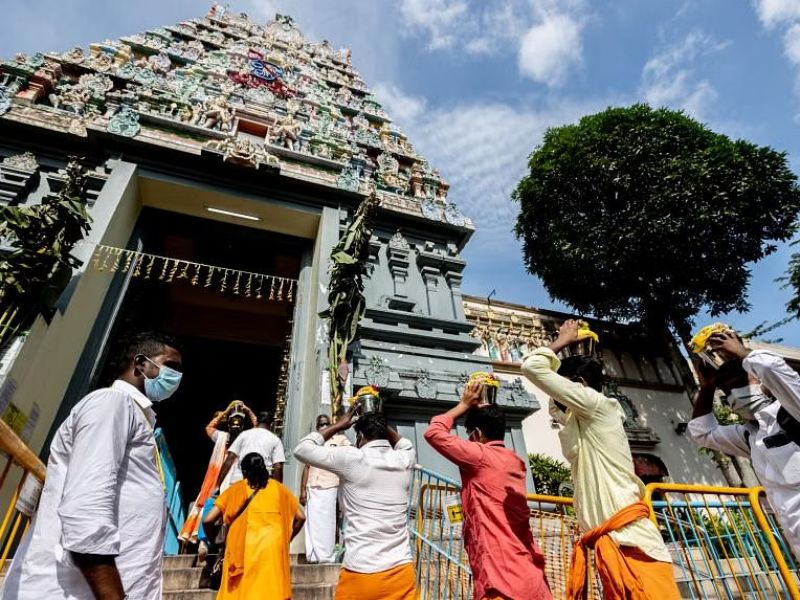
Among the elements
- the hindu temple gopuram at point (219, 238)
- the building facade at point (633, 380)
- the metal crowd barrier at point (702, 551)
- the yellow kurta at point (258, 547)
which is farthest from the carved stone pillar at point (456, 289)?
the yellow kurta at point (258, 547)

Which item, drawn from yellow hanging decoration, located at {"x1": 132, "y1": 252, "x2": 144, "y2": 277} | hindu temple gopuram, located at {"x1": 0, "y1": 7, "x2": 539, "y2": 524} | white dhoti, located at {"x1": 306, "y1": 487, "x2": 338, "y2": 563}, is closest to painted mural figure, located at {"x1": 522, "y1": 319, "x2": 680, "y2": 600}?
white dhoti, located at {"x1": 306, "y1": 487, "x2": 338, "y2": 563}

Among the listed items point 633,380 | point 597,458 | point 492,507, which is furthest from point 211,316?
point 633,380

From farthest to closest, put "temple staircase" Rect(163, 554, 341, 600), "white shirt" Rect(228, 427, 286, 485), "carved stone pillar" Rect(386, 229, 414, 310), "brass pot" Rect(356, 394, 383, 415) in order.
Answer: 1. "carved stone pillar" Rect(386, 229, 414, 310)
2. "white shirt" Rect(228, 427, 286, 485)
3. "temple staircase" Rect(163, 554, 341, 600)
4. "brass pot" Rect(356, 394, 383, 415)

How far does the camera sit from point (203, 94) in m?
9.94

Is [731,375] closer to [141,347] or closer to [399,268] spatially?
[141,347]

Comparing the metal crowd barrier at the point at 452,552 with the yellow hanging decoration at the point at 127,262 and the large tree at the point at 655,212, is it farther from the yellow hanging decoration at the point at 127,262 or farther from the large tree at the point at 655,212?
the large tree at the point at 655,212

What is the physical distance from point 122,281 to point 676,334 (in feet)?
50.7

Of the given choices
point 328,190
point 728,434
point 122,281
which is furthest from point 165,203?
point 728,434

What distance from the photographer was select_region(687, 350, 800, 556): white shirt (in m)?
1.93

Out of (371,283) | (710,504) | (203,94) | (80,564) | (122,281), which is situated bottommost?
(80,564)

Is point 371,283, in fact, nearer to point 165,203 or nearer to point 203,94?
point 165,203

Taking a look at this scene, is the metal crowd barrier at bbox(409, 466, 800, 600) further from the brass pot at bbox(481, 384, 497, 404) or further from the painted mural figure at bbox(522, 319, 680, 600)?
the brass pot at bbox(481, 384, 497, 404)

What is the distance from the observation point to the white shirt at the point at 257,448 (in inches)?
176

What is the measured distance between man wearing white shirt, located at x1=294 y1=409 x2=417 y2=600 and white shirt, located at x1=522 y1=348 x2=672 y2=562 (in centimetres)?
99
